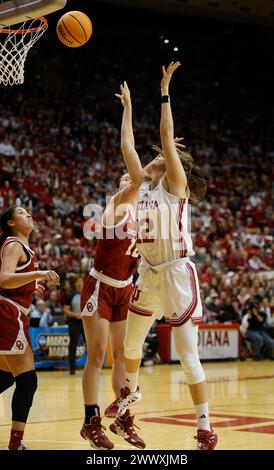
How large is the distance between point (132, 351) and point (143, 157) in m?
20.7

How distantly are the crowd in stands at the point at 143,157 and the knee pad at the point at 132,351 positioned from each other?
1013cm

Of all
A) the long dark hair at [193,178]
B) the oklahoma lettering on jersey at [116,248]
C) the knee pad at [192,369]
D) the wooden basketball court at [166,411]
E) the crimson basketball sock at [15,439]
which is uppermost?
the long dark hair at [193,178]

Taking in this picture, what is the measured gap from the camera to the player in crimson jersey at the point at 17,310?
6.78 m

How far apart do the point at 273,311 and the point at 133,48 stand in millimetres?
14658

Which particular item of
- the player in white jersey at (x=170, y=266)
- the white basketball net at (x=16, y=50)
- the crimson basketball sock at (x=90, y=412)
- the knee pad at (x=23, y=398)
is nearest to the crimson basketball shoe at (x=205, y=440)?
the player in white jersey at (x=170, y=266)

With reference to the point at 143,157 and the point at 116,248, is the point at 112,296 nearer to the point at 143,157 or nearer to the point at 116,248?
the point at 116,248

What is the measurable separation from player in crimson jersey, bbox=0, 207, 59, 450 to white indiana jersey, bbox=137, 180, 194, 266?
83 centimetres

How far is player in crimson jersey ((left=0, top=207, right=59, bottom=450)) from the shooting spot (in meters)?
6.78

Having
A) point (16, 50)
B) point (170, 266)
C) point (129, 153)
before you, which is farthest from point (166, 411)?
point (16, 50)

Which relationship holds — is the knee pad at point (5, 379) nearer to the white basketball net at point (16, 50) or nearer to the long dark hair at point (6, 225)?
the long dark hair at point (6, 225)

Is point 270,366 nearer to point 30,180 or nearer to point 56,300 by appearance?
point 56,300

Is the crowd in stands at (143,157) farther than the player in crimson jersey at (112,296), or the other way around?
the crowd in stands at (143,157)
